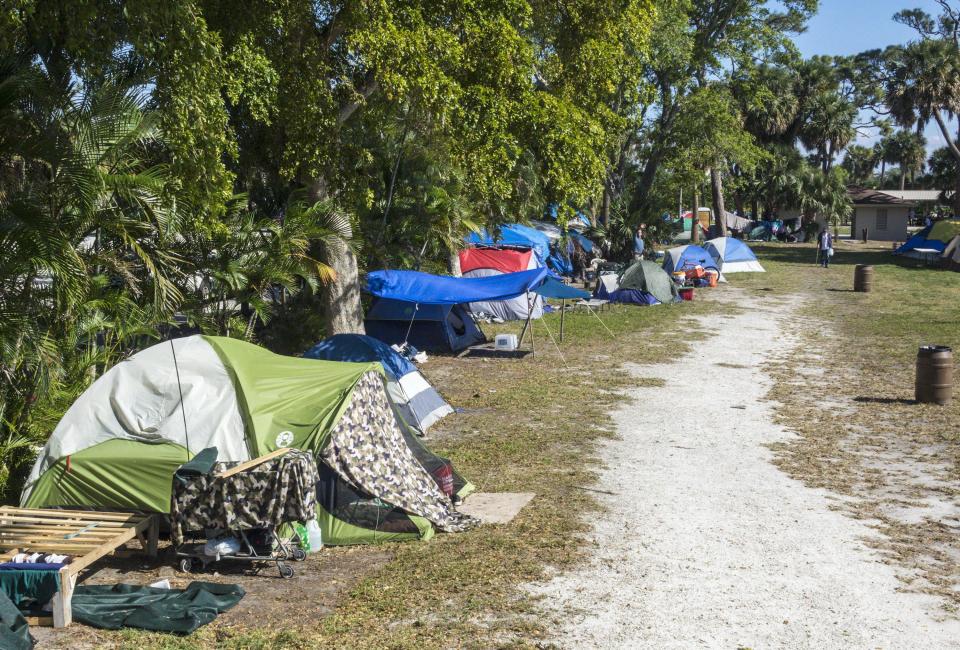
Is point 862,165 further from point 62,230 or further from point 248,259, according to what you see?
point 62,230

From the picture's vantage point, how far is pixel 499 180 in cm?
1478

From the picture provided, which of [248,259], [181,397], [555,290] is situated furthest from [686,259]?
[181,397]

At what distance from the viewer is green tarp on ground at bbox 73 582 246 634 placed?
6422 mm

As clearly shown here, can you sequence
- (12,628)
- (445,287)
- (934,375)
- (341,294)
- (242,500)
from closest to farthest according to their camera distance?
Answer: (12,628), (242,500), (934,375), (341,294), (445,287)

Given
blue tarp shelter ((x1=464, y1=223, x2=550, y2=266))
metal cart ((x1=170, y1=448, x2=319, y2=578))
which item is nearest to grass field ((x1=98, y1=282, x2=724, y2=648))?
metal cart ((x1=170, y1=448, x2=319, y2=578))

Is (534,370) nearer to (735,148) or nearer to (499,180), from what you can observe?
(499,180)

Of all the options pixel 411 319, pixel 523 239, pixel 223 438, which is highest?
pixel 523 239

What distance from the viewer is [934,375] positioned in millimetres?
13141

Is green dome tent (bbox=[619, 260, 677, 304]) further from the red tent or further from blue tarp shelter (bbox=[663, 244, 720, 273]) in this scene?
blue tarp shelter (bbox=[663, 244, 720, 273])

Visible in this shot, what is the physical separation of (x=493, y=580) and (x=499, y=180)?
28.4 ft

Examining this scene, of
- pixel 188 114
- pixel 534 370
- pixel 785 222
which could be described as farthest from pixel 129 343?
pixel 785 222

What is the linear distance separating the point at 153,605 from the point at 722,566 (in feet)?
13.8

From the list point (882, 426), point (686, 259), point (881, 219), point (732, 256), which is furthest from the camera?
point (881, 219)

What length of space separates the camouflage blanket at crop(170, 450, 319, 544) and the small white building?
52.5 metres
